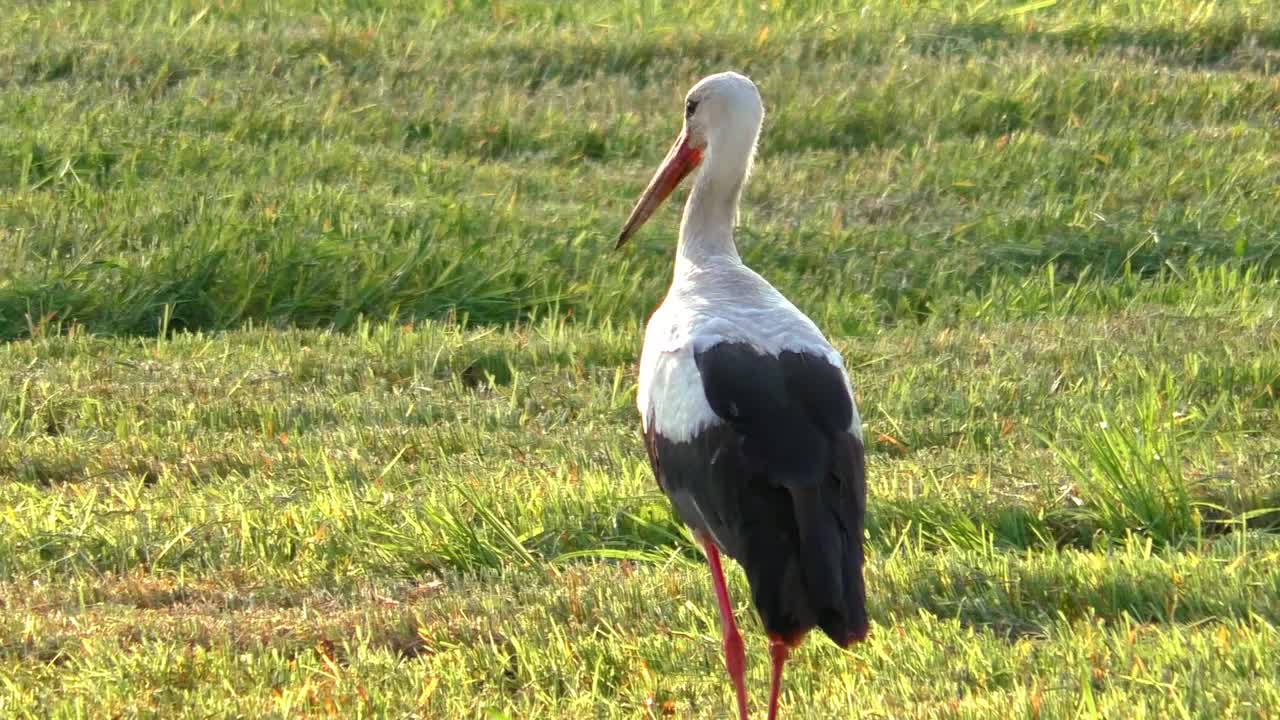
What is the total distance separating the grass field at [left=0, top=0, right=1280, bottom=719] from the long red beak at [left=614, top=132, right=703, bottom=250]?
0.71m

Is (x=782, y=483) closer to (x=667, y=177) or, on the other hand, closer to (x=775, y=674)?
(x=775, y=674)

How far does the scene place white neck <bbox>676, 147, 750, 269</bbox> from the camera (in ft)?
16.4

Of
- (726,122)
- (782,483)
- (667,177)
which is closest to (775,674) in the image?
(782,483)

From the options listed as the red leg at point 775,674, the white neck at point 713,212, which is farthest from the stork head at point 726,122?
the red leg at point 775,674

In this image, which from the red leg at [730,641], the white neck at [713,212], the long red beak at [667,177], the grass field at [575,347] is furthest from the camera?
the long red beak at [667,177]

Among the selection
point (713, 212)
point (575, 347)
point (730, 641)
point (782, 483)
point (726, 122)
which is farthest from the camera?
point (575, 347)

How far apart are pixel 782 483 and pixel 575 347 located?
329 centimetres

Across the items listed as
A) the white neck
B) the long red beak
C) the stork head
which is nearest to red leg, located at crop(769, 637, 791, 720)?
the white neck

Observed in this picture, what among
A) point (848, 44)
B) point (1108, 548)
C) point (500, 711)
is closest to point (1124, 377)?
point (1108, 548)

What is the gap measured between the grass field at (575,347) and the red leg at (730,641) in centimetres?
10

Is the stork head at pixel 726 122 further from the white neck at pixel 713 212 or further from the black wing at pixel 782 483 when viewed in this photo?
the black wing at pixel 782 483

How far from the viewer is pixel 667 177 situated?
5.62 metres

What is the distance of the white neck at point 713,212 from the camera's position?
4992mm

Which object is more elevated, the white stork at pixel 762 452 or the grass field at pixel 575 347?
the white stork at pixel 762 452
